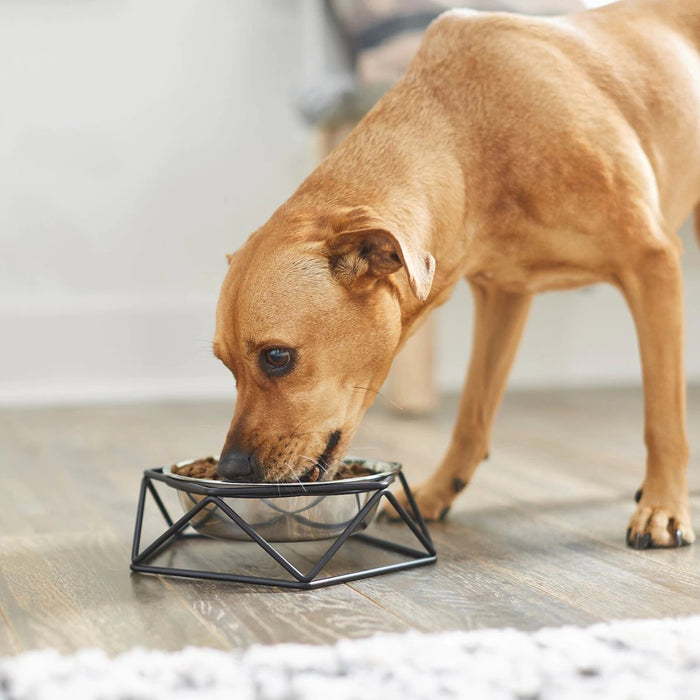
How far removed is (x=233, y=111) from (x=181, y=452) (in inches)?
75.6

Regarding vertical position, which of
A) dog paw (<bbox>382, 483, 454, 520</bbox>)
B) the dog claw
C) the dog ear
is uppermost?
the dog ear

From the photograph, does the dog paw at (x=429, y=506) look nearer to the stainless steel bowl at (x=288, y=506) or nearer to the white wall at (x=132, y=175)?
the stainless steel bowl at (x=288, y=506)

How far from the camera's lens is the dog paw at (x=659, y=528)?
171 centimetres

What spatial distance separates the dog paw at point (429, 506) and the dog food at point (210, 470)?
0.79ft

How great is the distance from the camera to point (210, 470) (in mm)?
1652

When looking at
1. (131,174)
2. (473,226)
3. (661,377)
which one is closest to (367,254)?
(473,226)

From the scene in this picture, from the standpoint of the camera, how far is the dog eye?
1.53 m

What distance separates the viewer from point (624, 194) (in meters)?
1.74

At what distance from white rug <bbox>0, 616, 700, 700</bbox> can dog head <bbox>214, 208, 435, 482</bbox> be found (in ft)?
1.39

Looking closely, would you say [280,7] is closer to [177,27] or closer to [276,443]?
[177,27]

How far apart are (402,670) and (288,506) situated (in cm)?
45

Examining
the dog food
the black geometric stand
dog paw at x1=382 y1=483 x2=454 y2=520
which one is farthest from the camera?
dog paw at x1=382 y1=483 x2=454 y2=520

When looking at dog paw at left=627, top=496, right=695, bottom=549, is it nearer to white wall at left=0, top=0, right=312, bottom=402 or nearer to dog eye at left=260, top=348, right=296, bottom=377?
dog eye at left=260, top=348, right=296, bottom=377

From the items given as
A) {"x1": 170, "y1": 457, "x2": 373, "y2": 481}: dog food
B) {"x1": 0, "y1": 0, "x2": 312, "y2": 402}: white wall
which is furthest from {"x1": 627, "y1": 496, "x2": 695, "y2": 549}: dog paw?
{"x1": 0, "y1": 0, "x2": 312, "y2": 402}: white wall
